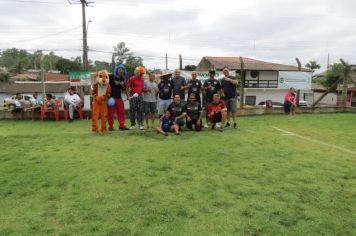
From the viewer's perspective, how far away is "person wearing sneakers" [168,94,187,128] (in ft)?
30.0

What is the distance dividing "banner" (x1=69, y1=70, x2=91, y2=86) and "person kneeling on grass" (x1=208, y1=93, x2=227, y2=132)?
729 cm

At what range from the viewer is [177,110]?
9219mm

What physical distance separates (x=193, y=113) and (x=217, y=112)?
67cm

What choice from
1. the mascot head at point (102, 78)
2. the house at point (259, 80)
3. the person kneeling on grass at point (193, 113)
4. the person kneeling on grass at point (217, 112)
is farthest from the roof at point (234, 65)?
the mascot head at point (102, 78)

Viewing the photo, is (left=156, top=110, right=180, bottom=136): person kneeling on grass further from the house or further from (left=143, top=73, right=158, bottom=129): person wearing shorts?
the house

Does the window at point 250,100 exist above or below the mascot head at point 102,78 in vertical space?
below

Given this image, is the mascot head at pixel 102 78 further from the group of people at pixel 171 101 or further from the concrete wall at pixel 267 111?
the concrete wall at pixel 267 111

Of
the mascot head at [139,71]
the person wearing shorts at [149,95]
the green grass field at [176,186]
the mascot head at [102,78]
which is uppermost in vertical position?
the mascot head at [139,71]

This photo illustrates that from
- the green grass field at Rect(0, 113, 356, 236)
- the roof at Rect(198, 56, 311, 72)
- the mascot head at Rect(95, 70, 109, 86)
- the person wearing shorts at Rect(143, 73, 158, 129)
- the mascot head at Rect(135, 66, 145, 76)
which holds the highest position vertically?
the roof at Rect(198, 56, 311, 72)

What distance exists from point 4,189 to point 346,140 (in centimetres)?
736

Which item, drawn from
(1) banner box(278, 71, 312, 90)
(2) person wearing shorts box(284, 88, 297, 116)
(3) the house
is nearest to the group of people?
(2) person wearing shorts box(284, 88, 297, 116)

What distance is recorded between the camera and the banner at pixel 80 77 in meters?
15.2

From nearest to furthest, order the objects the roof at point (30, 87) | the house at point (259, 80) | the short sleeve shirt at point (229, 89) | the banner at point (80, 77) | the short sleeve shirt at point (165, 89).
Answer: the short sleeve shirt at point (165, 89) < the short sleeve shirt at point (229, 89) < the banner at point (80, 77) < the house at point (259, 80) < the roof at point (30, 87)

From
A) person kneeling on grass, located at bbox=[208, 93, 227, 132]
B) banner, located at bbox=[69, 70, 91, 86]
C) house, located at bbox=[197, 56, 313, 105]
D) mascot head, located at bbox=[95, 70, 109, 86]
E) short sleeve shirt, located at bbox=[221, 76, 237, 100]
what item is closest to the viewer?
mascot head, located at bbox=[95, 70, 109, 86]
